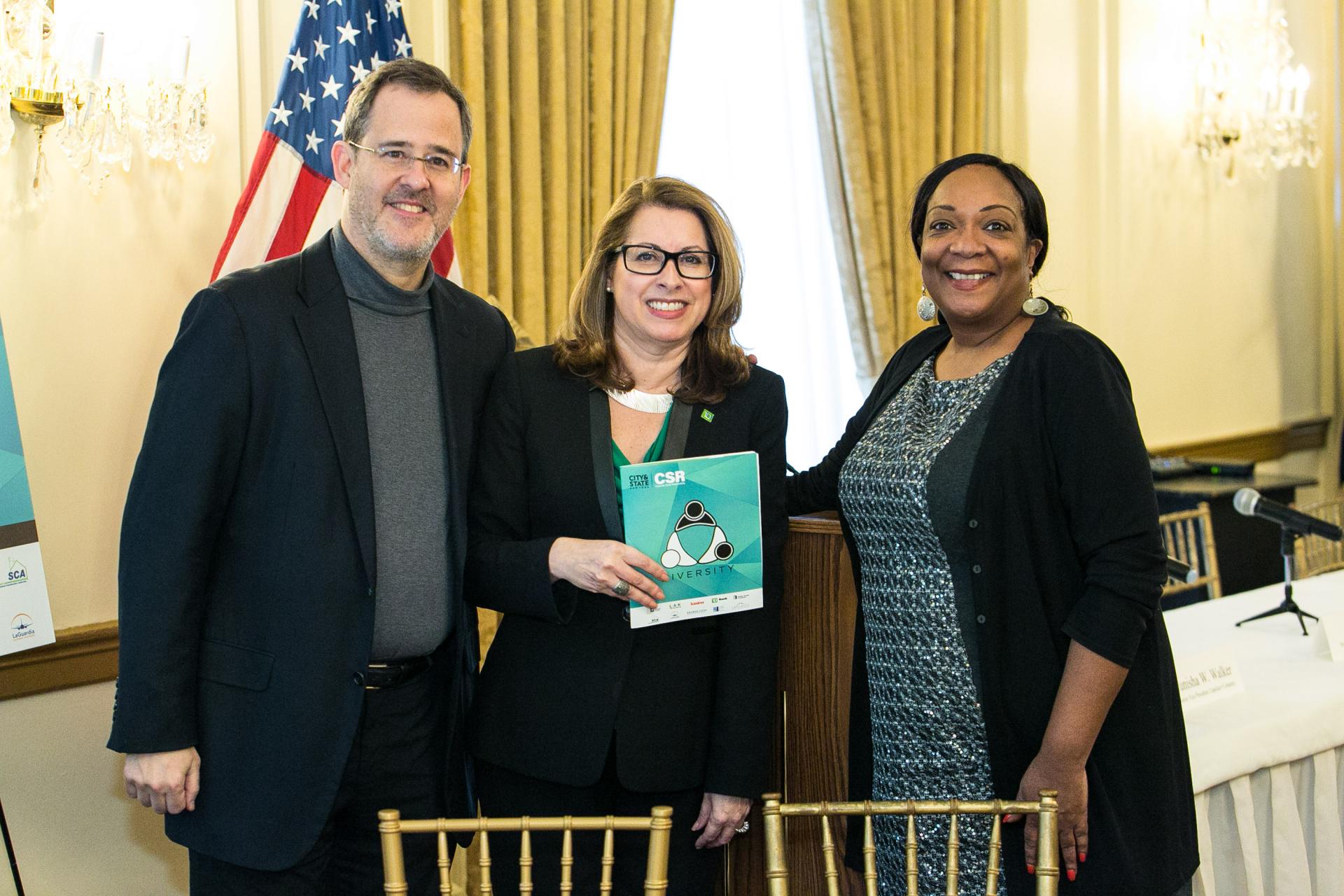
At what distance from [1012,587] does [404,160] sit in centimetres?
131

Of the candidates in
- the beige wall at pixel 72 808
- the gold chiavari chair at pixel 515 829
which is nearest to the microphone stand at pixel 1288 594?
the gold chiavari chair at pixel 515 829

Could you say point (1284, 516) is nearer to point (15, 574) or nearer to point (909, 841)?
point (909, 841)

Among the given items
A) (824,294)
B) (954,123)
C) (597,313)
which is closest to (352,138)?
(597,313)

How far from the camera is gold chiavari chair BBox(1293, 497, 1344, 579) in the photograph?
5.00 meters

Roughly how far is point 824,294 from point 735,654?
3.42 meters

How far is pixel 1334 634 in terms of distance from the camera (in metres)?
3.12

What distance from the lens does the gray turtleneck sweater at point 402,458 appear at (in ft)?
6.91

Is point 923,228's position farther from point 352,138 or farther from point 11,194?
point 11,194

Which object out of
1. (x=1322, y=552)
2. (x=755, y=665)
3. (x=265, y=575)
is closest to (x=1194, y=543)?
(x=1322, y=552)

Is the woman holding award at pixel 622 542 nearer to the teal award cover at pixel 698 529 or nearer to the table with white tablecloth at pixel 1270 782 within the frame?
the teal award cover at pixel 698 529

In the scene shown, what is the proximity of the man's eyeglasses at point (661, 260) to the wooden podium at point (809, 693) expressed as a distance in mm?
553

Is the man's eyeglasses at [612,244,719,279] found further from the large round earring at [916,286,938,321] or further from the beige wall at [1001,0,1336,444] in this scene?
the beige wall at [1001,0,1336,444]

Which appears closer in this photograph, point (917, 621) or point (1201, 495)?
point (917, 621)

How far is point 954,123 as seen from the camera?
219 inches
